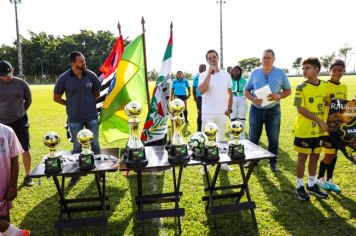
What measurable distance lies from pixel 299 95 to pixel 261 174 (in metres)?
1.77

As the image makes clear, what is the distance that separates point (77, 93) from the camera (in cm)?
478

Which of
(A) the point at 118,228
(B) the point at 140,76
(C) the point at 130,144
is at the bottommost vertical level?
(A) the point at 118,228

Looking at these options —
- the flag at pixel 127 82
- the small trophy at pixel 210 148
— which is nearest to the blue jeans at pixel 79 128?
the flag at pixel 127 82

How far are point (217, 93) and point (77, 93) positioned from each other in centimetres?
221

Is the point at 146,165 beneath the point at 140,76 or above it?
beneath

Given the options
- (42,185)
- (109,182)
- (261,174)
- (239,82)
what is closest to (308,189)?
(261,174)

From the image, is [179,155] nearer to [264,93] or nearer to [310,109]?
[310,109]

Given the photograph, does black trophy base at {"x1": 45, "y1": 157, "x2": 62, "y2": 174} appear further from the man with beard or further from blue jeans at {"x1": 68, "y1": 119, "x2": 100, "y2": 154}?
blue jeans at {"x1": 68, "y1": 119, "x2": 100, "y2": 154}

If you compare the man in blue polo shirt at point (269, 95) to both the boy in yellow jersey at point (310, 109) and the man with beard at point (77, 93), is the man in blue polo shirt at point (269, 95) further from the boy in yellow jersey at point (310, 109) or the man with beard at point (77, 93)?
the man with beard at point (77, 93)

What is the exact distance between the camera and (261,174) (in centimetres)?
522

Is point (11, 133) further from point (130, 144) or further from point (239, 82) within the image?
point (239, 82)

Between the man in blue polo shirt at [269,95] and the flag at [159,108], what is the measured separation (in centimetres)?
141

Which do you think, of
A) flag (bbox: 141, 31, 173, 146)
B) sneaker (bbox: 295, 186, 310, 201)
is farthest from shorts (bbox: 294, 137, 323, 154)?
flag (bbox: 141, 31, 173, 146)

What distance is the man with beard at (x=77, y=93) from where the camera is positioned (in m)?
4.76
